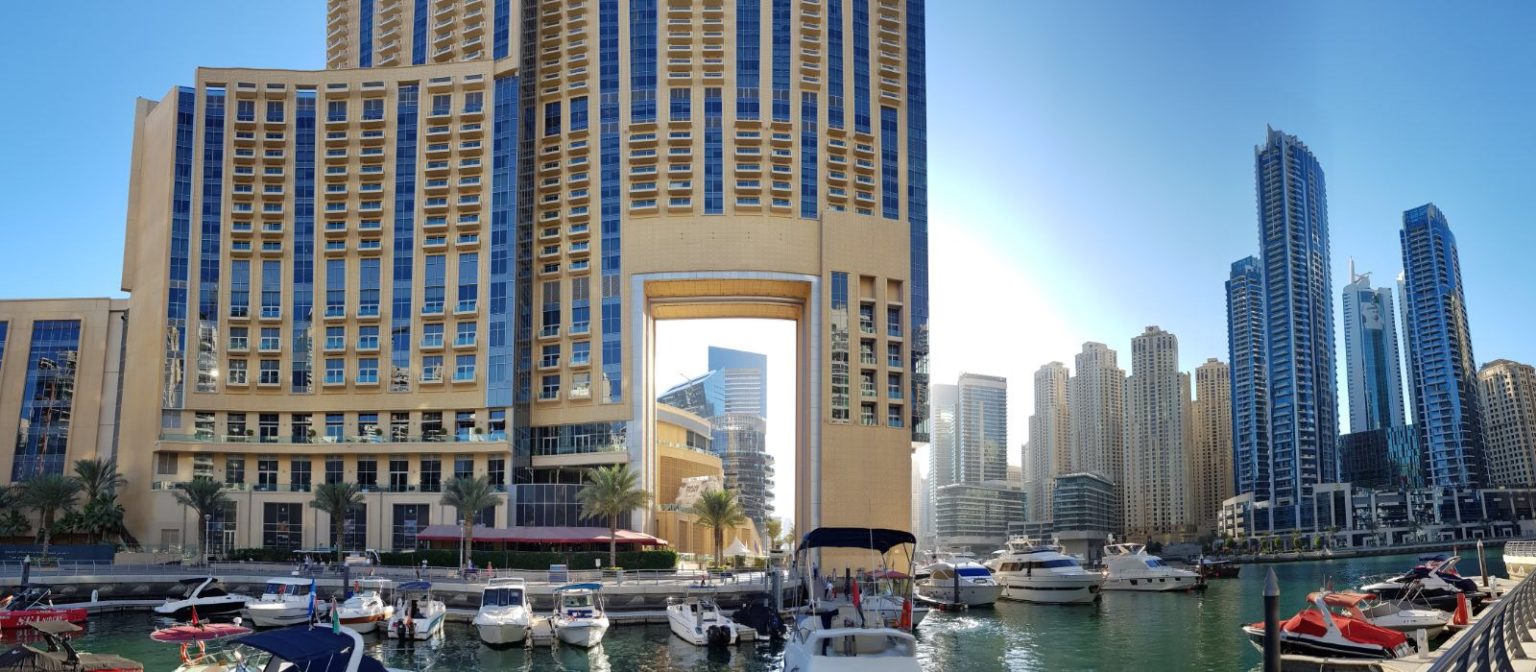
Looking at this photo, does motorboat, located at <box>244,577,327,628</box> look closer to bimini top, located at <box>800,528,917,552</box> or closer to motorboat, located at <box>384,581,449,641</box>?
motorboat, located at <box>384,581,449,641</box>

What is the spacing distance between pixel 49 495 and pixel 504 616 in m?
55.0

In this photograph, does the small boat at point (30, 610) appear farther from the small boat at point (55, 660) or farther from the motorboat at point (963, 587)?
the motorboat at point (963, 587)

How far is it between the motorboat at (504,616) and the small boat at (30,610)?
1732cm

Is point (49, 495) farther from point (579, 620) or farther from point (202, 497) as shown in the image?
point (579, 620)

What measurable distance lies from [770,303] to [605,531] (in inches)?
975

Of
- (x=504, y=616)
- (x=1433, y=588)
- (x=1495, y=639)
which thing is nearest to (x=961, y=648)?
(x=504, y=616)

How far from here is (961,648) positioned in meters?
50.3

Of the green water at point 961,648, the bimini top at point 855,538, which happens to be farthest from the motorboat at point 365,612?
the bimini top at point 855,538

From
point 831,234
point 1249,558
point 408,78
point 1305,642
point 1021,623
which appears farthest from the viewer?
point 1249,558

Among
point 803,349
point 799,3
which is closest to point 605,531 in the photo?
point 803,349

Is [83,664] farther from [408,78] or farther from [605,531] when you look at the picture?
[408,78]

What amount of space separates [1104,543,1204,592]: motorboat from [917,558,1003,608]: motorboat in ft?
56.5

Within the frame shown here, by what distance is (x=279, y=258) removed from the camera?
315 feet

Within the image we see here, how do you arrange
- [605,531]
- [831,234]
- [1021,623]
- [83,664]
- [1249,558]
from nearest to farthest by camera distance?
[83,664] → [1021,623] → [605,531] → [831,234] → [1249,558]
